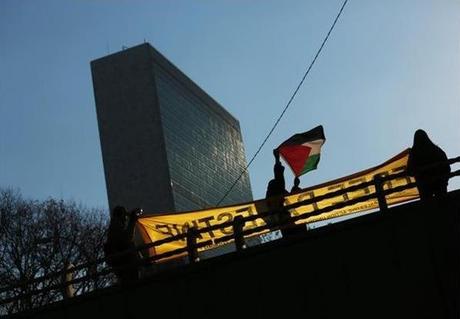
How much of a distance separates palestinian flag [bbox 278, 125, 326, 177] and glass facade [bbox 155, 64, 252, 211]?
5987cm

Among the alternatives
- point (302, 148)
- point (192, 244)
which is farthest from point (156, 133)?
point (192, 244)

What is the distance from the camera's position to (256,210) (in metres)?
17.3

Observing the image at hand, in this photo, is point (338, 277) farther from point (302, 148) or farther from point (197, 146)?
point (197, 146)

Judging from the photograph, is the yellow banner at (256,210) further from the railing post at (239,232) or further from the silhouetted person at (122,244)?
the railing post at (239,232)

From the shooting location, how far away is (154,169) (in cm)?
8031

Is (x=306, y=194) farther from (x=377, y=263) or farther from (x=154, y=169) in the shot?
(x=154, y=169)

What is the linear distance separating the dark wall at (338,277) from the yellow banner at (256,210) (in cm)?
159

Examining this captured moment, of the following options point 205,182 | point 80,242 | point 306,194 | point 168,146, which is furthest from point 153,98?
point 306,194

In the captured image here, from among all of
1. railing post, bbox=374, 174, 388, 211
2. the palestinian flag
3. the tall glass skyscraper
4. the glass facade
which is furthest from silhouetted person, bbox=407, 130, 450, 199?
the glass facade

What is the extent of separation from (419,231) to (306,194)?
136 inches

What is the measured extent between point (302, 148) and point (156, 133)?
64.0 m

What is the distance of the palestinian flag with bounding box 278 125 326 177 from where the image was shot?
1852 centimetres

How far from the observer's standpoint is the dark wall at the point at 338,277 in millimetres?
13734

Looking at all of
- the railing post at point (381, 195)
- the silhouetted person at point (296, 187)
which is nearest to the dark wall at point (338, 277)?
the railing post at point (381, 195)
